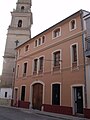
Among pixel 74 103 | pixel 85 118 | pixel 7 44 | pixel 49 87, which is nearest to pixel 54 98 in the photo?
pixel 49 87

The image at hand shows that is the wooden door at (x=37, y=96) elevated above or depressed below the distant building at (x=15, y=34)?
below

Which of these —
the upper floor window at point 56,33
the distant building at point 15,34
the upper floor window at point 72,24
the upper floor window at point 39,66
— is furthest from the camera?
the distant building at point 15,34

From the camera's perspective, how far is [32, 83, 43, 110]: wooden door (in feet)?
63.2

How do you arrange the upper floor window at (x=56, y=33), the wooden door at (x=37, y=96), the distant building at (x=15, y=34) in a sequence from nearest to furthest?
the upper floor window at (x=56, y=33), the wooden door at (x=37, y=96), the distant building at (x=15, y=34)

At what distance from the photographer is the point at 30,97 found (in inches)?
816

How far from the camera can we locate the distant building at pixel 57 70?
14.7 metres

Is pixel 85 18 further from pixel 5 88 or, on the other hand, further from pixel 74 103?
pixel 5 88

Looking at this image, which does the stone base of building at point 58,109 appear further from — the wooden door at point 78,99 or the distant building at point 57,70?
the wooden door at point 78,99

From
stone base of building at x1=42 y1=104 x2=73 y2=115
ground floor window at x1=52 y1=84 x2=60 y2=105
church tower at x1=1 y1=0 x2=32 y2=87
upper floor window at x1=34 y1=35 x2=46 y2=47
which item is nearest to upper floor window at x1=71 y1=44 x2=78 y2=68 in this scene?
ground floor window at x1=52 y1=84 x2=60 y2=105

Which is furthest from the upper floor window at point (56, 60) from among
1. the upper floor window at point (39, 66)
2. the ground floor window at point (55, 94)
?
the upper floor window at point (39, 66)

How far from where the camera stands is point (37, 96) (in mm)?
19891

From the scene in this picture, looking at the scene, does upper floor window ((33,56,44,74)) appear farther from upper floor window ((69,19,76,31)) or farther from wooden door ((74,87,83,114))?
wooden door ((74,87,83,114))

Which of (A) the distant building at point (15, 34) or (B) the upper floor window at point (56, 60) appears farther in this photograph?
(A) the distant building at point (15, 34)

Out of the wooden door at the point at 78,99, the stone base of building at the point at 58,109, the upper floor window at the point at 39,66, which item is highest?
the upper floor window at the point at 39,66
